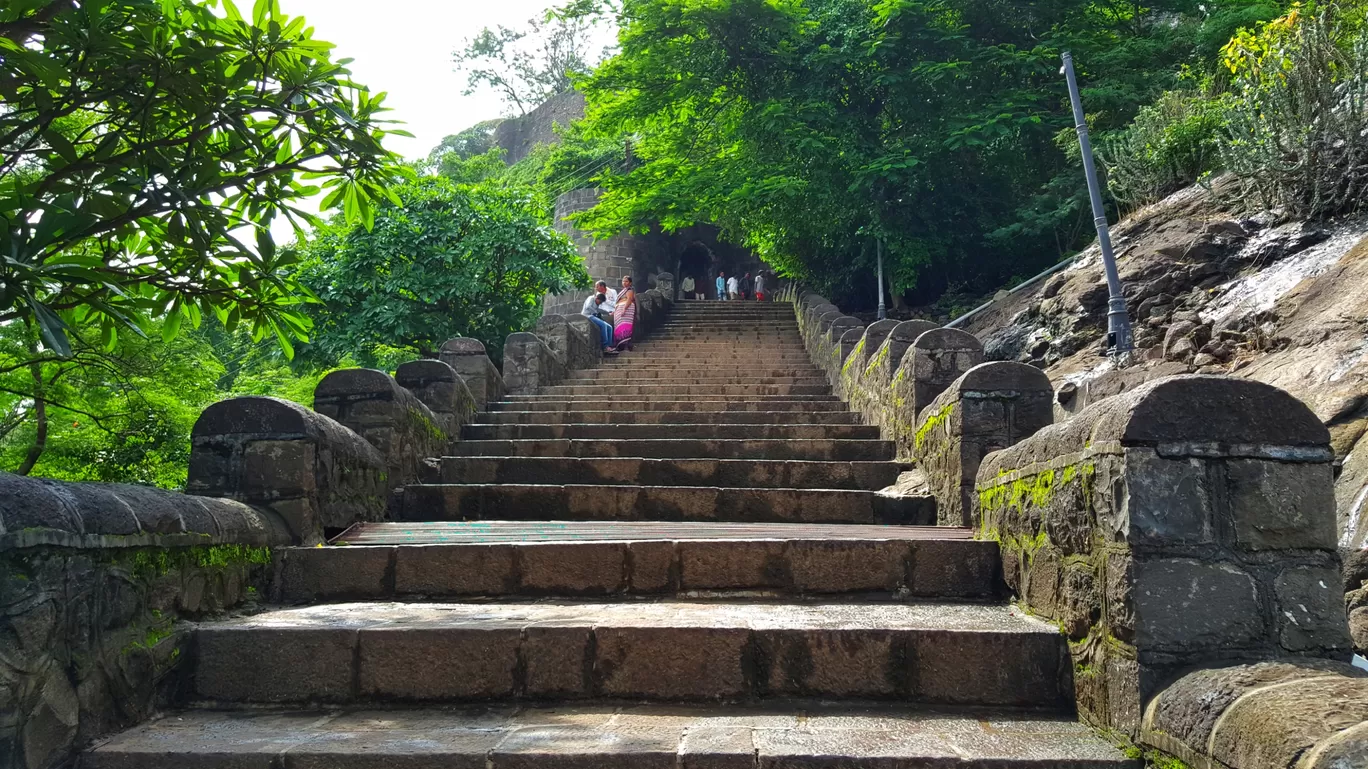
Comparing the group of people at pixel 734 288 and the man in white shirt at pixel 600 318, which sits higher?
the group of people at pixel 734 288

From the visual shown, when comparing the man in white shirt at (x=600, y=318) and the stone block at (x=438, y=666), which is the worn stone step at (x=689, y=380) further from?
the stone block at (x=438, y=666)

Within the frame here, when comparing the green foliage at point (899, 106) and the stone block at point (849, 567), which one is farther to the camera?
the green foliage at point (899, 106)

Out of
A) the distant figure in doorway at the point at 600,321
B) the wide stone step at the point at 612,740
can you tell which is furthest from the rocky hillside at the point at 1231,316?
the distant figure in doorway at the point at 600,321

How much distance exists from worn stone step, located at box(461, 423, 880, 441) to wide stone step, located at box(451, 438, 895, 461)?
23cm

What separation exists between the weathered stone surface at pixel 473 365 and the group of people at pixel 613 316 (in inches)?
220

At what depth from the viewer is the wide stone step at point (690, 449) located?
645 cm

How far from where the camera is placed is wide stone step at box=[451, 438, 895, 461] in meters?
6.45

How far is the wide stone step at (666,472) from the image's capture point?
5773 millimetres

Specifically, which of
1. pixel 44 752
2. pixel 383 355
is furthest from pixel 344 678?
pixel 383 355

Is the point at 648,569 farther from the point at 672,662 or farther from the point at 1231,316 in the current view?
the point at 1231,316

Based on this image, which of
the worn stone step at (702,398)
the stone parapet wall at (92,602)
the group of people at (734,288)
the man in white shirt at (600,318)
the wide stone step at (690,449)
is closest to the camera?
the stone parapet wall at (92,602)

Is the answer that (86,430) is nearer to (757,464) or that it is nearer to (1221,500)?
(757,464)

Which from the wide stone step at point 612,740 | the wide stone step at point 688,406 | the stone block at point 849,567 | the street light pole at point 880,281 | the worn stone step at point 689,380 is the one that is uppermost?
the street light pole at point 880,281

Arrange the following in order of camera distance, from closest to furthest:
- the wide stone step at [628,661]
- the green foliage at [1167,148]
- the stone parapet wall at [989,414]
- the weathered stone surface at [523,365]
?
the wide stone step at [628,661]
the stone parapet wall at [989,414]
the weathered stone surface at [523,365]
the green foliage at [1167,148]
